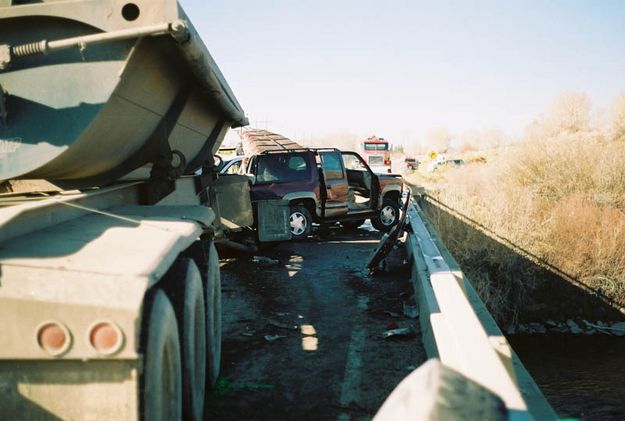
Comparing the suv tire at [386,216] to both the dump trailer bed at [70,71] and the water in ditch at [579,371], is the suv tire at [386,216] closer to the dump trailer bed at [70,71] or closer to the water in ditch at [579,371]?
the water in ditch at [579,371]

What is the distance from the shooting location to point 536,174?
2011cm

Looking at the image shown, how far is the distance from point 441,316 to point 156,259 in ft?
6.58

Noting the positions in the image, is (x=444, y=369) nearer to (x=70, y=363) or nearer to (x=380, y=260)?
(x=70, y=363)

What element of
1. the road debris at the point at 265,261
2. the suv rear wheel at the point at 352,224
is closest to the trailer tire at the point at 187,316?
the road debris at the point at 265,261

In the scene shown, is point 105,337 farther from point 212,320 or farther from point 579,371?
point 579,371

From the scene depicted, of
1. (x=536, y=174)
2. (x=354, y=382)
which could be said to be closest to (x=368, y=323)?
(x=354, y=382)

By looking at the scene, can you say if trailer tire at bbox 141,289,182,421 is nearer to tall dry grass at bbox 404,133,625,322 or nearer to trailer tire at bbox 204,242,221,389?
trailer tire at bbox 204,242,221,389

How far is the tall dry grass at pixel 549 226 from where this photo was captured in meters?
14.2

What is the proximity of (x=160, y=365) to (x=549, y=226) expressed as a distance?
15.5 m

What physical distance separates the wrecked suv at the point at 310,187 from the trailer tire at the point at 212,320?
22.4 ft

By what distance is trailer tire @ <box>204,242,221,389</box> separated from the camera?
4039 millimetres

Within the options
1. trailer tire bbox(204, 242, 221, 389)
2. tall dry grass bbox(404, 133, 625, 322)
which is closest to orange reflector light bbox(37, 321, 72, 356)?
trailer tire bbox(204, 242, 221, 389)

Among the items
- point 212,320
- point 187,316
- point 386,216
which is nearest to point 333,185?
point 386,216

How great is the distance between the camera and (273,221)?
399 inches
